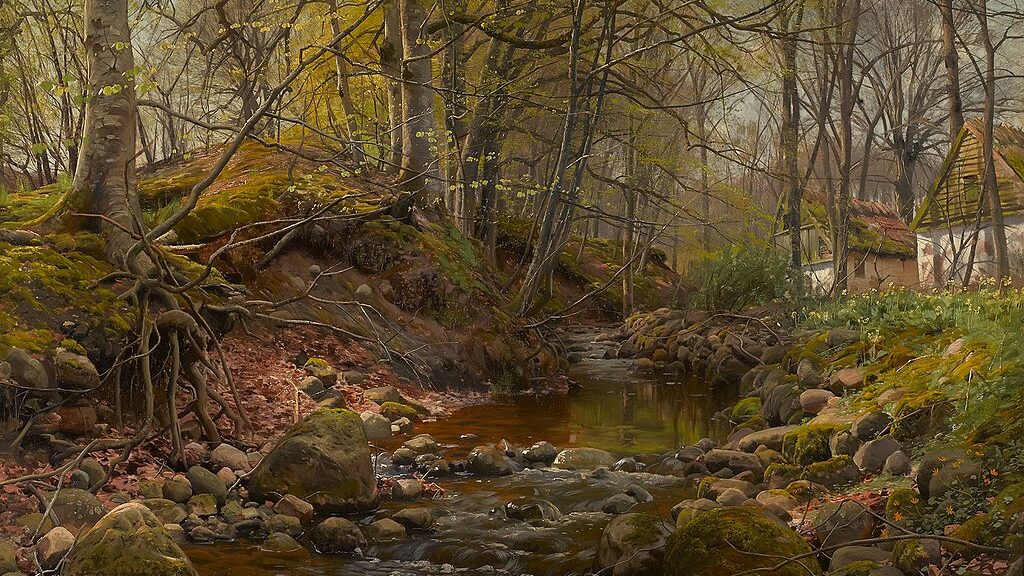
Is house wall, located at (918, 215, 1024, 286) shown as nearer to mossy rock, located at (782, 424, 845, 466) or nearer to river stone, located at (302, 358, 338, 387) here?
mossy rock, located at (782, 424, 845, 466)

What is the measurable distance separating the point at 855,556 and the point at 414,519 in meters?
2.70

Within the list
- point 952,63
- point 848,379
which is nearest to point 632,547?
point 848,379

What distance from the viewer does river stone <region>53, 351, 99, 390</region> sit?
18.6ft

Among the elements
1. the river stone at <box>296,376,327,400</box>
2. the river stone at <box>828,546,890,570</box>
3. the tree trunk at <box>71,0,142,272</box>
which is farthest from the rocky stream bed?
the tree trunk at <box>71,0,142,272</box>

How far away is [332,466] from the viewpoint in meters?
5.74

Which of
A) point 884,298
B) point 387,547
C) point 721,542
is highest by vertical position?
point 884,298

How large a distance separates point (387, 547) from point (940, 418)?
146 inches

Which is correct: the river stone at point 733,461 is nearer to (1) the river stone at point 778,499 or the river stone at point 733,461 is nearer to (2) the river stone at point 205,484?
(1) the river stone at point 778,499

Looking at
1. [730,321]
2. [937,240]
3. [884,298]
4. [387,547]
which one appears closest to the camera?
[387,547]

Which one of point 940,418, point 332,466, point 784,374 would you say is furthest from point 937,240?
point 332,466

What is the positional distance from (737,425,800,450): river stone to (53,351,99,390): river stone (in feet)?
17.1

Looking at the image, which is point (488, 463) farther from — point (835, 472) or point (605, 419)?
point (605, 419)

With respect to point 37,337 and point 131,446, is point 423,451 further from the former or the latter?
point 37,337

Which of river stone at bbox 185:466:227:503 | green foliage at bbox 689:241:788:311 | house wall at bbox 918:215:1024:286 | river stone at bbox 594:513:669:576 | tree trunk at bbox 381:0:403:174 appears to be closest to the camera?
river stone at bbox 594:513:669:576
